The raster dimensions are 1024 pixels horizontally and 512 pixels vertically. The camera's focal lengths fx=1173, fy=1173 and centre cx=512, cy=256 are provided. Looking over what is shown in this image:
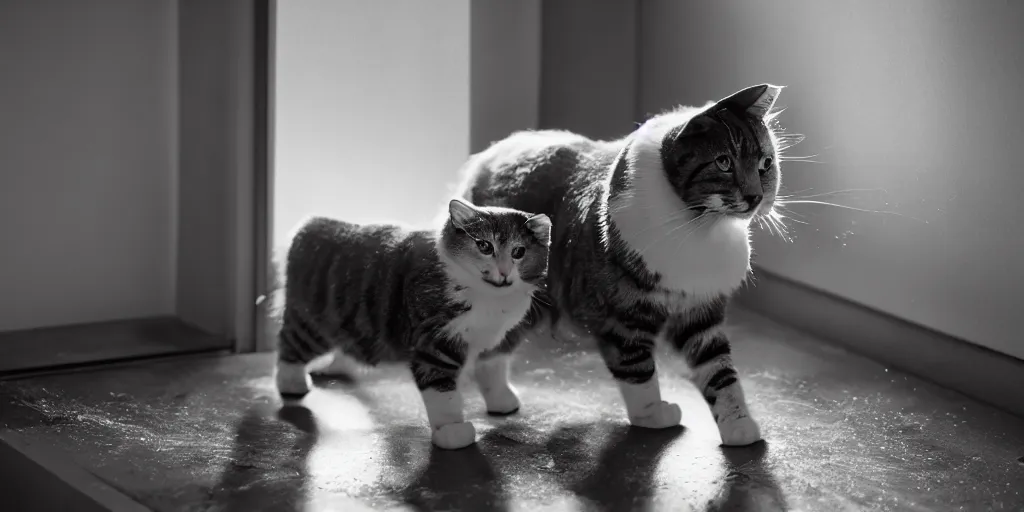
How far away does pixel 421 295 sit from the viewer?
205 cm

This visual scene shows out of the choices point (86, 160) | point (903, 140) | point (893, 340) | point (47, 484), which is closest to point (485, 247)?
point (47, 484)

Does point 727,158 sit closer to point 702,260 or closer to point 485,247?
point 702,260

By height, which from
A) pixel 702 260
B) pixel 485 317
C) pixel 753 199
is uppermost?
pixel 753 199

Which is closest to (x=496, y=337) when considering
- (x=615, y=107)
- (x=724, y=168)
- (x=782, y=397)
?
(x=724, y=168)

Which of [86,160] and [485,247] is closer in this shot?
[485,247]

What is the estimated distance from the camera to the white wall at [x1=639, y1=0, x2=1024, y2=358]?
7.41 ft

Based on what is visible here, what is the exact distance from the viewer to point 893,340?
2.66 m

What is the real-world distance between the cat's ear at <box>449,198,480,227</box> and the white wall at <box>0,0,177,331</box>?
1.22m

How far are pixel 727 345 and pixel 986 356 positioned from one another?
642 mm

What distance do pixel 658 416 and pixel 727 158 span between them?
522 mm

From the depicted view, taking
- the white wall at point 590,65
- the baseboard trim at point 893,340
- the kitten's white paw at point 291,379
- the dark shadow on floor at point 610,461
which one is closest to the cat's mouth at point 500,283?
the dark shadow on floor at point 610,461

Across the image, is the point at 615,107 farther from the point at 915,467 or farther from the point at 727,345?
the point at 915,467

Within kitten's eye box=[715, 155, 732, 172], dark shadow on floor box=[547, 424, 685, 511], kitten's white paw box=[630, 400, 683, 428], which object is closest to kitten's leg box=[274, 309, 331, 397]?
dark shadow on floor box=[547, 424, 685, 511]

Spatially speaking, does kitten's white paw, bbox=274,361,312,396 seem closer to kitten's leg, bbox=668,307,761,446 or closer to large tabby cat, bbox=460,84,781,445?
large tabby cat, bbox=460,84,781,445
